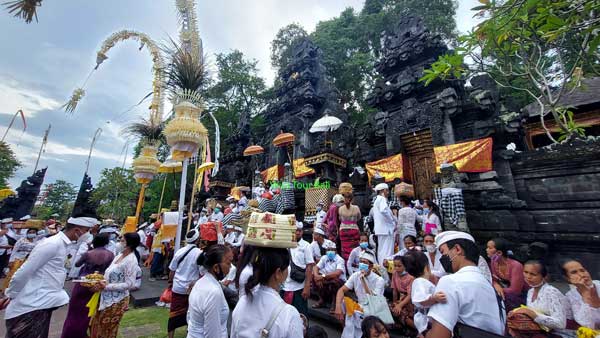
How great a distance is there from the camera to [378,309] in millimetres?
3535

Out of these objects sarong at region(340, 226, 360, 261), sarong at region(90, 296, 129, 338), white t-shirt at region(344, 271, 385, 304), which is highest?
sarong at region(340, 226, 360, 261)

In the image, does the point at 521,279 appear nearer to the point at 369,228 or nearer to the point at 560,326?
the point at 560,326

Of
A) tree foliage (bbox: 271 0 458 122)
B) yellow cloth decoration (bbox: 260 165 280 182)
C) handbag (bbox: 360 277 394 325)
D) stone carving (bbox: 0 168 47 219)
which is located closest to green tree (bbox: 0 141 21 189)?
stone carving (bbox: 0 168 47 219)

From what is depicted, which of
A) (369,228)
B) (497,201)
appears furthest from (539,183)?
(369,228)

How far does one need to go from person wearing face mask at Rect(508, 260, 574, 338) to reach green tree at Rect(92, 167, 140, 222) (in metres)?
27.5

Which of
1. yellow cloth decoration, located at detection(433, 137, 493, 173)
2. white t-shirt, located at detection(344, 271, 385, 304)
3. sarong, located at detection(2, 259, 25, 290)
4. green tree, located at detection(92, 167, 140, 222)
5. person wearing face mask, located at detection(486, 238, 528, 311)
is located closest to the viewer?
person wearing face mask, located at detection(486, 238, 528, 311)

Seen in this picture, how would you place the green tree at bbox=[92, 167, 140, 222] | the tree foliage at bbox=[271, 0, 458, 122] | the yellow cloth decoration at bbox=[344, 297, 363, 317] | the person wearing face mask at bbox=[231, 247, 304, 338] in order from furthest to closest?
1. the green tree at bbox=[92, 167, 140, 222]
2. the tree foliage at bbox=[271, 0, 458, 122]
3. the yellow cloth decoration at bbox=[344, 297, 363, 317]
4. the person wearing face mask at bbox=[231, 247, 304, 338]

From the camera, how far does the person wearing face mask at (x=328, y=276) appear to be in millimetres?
4902

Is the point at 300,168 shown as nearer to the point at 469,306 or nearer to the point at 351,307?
the point at 351,307

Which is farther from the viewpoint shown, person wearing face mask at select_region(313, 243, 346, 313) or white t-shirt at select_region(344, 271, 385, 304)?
person wearing face mask at select_region(313, 243, 346, 313)

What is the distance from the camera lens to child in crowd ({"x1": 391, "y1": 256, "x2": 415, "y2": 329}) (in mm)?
3896

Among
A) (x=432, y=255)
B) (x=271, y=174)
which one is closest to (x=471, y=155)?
(x=432, y=255)

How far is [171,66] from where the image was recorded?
562 cm

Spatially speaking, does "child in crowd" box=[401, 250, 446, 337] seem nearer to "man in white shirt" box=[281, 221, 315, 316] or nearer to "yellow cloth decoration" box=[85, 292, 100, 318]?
"man in white shirt" box=[281, 221, 315, 316]
